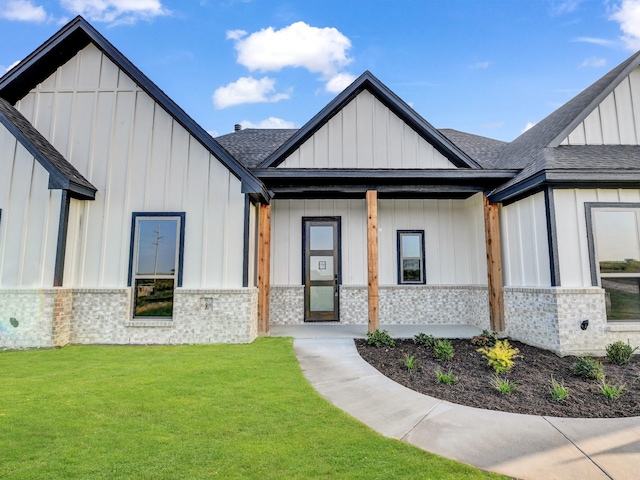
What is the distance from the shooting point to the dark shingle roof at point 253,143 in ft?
31.8

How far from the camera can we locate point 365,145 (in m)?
8.30

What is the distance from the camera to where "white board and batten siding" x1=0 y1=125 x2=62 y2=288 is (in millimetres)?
6625

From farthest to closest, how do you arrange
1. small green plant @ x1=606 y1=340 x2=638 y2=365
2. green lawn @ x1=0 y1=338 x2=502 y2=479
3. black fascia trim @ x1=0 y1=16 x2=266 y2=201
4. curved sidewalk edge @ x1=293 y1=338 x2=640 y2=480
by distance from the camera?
black fascia trim @ x1=0 y1=16 x2=266 y2=201 → small green plant @ x1=606 y1=340 x2=638 y2=365 → curved sidewalk edge @ x1=293 y1=338 x2=640 y2=480 → green lawn @ x1=0 y1=338 x2=502 y2=479

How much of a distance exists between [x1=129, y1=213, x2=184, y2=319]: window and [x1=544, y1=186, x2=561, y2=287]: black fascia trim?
23.0ft

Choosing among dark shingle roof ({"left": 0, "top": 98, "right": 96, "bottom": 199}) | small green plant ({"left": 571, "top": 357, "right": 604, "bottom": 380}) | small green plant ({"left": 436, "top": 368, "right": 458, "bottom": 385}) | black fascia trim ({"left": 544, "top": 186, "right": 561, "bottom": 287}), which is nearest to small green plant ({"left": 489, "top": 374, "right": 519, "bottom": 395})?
small green plant ({"left": 436, "top": 368, "right": 458, "bottom": 385})

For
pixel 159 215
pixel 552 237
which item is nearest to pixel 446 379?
pixel 552 237

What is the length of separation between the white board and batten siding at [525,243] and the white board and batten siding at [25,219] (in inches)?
362

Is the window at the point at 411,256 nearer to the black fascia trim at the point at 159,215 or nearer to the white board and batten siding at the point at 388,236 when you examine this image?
the white board and batten siding at the point at 388,236

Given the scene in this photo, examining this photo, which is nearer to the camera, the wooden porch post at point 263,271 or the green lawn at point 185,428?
the green lawn at point 185,428

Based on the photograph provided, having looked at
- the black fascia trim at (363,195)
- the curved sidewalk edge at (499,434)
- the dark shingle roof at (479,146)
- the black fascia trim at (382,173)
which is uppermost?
the dark shingle roof at (479,146)

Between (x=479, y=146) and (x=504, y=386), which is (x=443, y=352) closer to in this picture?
(x=504, y=386)

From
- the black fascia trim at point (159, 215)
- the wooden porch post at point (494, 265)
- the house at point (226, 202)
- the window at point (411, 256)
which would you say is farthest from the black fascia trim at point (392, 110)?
the window at point (411, 256)

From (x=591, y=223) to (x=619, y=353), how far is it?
2.29 m

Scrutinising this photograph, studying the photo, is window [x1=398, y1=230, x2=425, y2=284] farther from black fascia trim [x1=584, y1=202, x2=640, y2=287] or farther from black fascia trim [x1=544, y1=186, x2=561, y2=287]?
black fascia trim [x1=584, y1=202, x2=640, y2=287]
